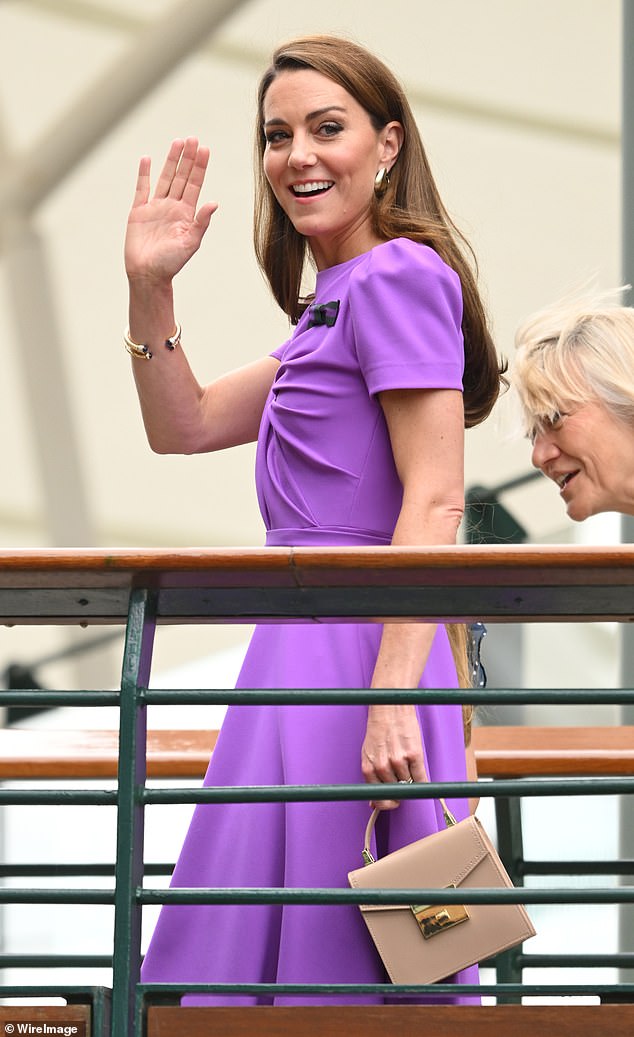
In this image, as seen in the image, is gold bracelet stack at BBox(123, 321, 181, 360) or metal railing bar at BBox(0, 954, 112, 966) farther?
metal railing bar at BBox(0, 954, 112, 966)

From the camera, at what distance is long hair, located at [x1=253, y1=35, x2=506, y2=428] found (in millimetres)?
2572

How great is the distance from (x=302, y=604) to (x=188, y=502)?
9537mm

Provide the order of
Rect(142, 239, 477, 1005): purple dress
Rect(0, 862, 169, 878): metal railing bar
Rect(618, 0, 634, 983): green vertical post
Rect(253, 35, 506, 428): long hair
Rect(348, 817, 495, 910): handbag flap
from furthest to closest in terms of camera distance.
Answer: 1. Rect(618, 0, 634, 983): green vertical post
2. Rect(0, 862, 169, 878): metal railing bar
3. Rect(253, 35, 506, 428): long hair
4. Rect(142, 239, 477, 1005): purple dress
5. Rect(348, 817, 495, 910): handbag flap

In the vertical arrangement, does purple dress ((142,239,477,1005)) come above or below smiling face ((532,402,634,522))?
below

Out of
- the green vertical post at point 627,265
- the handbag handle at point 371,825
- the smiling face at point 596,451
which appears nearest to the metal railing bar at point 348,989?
the handbag handle at point 371,825

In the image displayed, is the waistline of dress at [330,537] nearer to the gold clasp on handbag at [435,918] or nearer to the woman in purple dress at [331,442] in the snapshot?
the woman in purple dress at [331,442]

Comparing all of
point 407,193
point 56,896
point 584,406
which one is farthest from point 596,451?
point 56,896

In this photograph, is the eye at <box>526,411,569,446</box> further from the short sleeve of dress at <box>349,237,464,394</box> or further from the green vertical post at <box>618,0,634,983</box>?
the green vertical post at <box>618,0,634,983</box>

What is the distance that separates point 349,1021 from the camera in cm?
187

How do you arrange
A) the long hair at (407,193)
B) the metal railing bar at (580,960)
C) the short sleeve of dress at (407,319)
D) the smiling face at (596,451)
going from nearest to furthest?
the short sleeve of dress at (407,319), the metal railing bar at (580,960), the long hair at (407,193), the smiling face at (596,451)

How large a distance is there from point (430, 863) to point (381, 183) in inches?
44.8

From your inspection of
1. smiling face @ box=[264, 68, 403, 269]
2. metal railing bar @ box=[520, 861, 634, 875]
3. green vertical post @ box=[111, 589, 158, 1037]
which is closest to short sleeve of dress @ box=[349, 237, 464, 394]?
smiling face @ box=[264, 68, 403, 269]

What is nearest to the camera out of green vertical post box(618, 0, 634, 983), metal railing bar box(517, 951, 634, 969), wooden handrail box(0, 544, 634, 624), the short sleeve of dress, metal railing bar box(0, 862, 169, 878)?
wooden handrail box(0, 544, 634, 624)

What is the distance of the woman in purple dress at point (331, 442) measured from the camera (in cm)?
222
